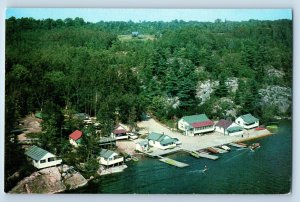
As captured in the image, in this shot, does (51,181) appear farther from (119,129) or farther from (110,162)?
(119,129)

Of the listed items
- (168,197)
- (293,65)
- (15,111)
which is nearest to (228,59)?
(293,65)

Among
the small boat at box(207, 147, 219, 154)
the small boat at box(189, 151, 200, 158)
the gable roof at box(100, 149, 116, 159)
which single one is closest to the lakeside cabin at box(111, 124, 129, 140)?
the gable roof at box(100, 149, 116, 159)

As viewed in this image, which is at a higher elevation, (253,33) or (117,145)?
(253,33)

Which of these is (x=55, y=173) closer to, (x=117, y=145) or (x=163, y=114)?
(x=117, y=145)

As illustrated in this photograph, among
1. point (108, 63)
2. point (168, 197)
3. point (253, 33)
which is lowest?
point (168, 197)

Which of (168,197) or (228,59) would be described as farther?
(228,59)

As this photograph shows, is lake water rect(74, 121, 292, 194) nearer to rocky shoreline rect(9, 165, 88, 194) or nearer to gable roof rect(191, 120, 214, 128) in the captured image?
rocky shoreline rect(9, 165, 88, 194)
